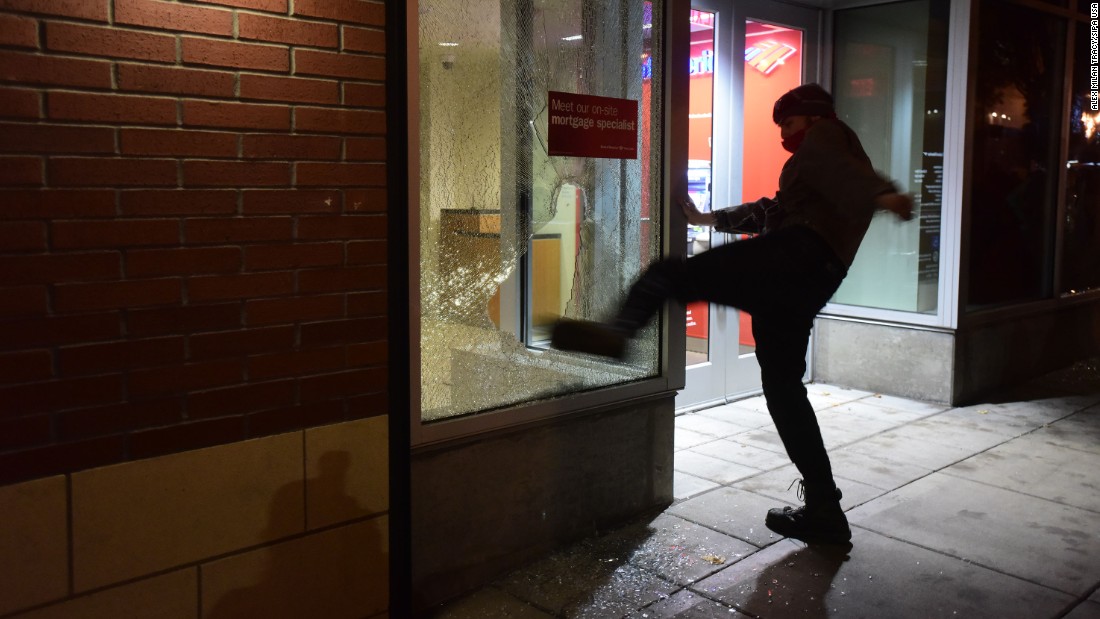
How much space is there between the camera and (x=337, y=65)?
3.01 metres

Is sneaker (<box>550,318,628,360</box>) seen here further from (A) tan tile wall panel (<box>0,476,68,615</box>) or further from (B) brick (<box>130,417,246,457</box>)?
(A) tan tile wall panel (<box>0,476,68,615</box>)

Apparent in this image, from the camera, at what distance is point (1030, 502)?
4.79 metres

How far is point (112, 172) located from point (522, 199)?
1.81 metres

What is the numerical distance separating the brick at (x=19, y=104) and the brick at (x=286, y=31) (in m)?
0.61

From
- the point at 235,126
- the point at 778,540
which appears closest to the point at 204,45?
the point at 235,126

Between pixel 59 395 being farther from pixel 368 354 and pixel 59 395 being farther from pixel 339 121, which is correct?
pixel 339 121

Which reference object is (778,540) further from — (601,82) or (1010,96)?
(1010,96)

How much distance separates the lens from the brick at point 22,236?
7.93ft

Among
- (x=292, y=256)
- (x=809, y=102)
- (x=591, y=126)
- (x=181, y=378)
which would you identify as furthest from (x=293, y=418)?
(x=809, y=102)

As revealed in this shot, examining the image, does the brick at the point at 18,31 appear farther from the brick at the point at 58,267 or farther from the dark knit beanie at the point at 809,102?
the dark knit beanie at the point at 809,102

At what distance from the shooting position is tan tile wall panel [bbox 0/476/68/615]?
2498mm

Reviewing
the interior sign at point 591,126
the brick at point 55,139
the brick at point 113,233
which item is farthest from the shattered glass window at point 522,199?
the brick at point 55,139

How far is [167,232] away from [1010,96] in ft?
23.1

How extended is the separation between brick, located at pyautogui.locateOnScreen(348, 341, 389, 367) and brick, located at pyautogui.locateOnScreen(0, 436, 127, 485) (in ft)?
2.51
